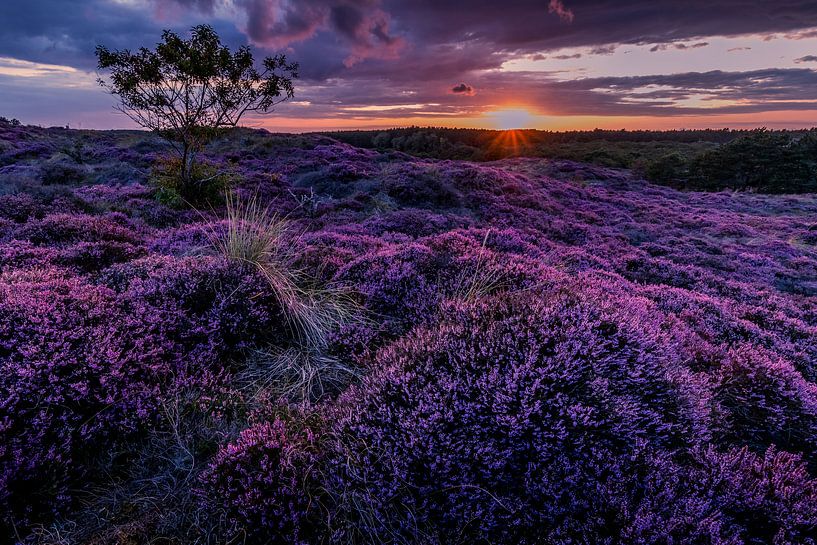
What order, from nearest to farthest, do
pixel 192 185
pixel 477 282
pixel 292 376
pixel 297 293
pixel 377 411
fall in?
pixel 377 411
pixel 292 376
pixel 477 282
pixel 297 293
pixel 192 185

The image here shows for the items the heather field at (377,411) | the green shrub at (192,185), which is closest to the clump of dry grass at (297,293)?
the heather field at (377,411)

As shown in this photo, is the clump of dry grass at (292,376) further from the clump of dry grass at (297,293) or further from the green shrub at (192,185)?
the green shrub at (192,185)

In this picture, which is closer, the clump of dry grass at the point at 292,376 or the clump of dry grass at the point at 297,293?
the clump of dry grass at the point at 292,376

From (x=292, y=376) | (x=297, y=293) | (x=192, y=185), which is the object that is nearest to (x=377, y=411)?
(x=292, y=376)

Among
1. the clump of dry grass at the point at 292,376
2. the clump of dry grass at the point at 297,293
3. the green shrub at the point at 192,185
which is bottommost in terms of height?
the clump of dry grass at the point at 292,376

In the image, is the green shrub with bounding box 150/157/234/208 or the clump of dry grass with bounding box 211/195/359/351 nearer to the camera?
the clump of dry grass with bounding box 211/195/359/351

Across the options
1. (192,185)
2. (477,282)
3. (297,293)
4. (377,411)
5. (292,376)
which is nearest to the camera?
(377,411)

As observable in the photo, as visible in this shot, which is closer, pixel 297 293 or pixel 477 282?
pixel 477 282

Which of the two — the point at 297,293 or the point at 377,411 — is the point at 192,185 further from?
the point at 377,411

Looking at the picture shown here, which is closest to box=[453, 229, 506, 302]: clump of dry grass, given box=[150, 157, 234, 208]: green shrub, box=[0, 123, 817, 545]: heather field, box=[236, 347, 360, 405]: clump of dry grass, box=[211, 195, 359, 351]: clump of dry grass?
box=[0, 123, 817, 545]: heather field

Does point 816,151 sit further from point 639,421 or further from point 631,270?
point 639,421

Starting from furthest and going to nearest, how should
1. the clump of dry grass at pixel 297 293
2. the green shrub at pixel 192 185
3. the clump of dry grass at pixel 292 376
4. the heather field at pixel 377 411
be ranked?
the green shrub at pixel 192 185 → the clump of dry grass at pixel 297 293 → the clump of dry grass at pixel 292 376 → the heather field at pixel 377 411

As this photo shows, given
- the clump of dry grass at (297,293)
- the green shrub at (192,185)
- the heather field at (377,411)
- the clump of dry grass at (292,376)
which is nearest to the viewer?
the heather field at (377,411)

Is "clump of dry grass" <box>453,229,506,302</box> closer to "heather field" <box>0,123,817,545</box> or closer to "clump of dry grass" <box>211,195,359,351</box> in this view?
"heather field" <box>0,123,817,545</box>
